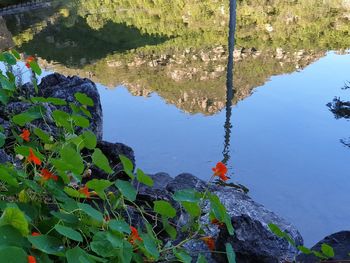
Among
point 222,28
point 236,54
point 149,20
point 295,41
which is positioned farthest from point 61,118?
point 149,20

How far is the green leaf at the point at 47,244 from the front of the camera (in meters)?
1.25

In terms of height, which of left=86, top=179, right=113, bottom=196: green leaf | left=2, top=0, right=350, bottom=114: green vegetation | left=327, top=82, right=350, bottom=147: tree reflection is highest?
left=86, top=179, right=113, bottom=196: green leaf

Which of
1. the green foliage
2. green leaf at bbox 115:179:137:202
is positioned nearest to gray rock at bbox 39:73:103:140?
the green foliage

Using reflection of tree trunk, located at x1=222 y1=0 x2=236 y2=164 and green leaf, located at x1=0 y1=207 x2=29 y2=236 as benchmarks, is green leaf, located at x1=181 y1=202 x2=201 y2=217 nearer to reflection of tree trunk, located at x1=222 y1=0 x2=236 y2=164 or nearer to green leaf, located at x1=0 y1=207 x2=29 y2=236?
green leaf, located at x1=0 y1=207 x2=29 y2=236

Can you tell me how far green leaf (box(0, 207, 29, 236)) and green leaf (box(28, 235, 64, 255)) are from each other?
3cm

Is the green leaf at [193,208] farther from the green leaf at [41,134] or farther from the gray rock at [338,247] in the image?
the gray rock at [338,247]

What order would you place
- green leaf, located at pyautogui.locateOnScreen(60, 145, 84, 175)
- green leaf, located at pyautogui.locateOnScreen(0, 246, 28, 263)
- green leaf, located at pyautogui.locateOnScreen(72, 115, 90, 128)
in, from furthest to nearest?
green leaf, located at pyautogui.locateOnScreen(72, 115, 90, 128), green leaf, located at pyautogui.locateOnScreen(60, 145, 84, 175), green leaf, located at pyautogui.locateOnScreen(0, 246, 28, 263)

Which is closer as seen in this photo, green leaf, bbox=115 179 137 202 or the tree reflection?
green leaf, bbox=115 179 137 202

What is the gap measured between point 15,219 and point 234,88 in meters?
8.41

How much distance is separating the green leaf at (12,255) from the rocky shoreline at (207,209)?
1.15 meters

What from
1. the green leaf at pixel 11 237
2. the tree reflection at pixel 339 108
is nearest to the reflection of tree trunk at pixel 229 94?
the tree reflection at pixel 339 108

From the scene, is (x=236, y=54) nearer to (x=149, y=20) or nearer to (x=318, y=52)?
(x=318, y=52)

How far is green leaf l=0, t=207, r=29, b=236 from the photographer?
3.96 ft

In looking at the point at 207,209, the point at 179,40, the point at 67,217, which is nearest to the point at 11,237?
the point at 67,217
